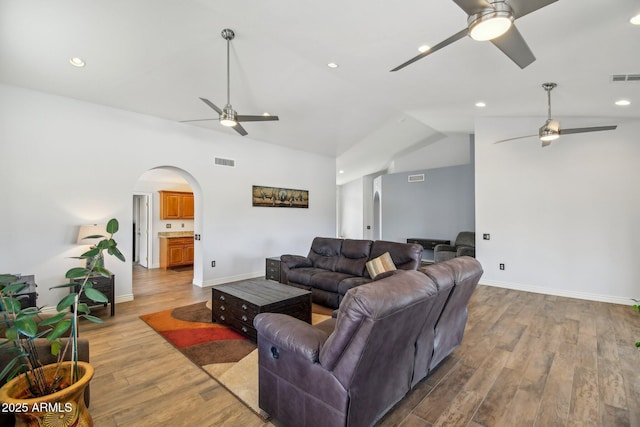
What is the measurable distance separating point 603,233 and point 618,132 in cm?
157

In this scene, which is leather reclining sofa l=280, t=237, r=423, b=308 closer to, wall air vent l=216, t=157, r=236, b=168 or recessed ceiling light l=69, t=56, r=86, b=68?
wall air vent l=216, t=157, r=236, b=168

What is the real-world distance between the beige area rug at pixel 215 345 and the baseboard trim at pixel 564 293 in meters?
3.46

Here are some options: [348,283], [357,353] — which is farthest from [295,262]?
[357,353]

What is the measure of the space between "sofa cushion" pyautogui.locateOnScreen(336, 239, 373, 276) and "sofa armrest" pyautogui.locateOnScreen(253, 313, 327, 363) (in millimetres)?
2692

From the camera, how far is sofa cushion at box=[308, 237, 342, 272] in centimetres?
497

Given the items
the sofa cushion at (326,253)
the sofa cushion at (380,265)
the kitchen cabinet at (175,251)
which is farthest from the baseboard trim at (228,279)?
the sofa cushion at (380,265)

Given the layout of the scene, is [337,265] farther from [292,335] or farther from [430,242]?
[430,242]

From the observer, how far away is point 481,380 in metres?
2.43

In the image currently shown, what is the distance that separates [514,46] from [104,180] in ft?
17.0

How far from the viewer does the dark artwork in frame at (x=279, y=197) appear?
6449mm

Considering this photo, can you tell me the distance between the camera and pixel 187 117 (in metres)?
5.10

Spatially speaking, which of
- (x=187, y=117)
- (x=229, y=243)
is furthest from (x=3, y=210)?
(x=229, y=243)

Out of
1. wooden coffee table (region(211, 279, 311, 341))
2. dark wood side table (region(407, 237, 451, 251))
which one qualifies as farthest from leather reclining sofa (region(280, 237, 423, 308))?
dark wood side table (region(407, 237, 451, 251))

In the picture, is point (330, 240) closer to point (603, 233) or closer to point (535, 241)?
point (535, 241)
